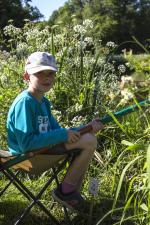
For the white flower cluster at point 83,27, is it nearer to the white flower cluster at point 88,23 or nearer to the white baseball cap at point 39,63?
the white flower cluster at point 88,23

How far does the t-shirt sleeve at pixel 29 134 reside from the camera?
3137 mm

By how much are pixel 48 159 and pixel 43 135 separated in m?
0.22

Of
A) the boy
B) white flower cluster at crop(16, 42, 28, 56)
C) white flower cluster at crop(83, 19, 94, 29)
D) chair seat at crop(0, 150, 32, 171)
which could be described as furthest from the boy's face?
white flower cluster at crop(83, 19, 94, 29)

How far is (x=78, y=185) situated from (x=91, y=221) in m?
0.30

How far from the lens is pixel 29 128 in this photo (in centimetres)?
315

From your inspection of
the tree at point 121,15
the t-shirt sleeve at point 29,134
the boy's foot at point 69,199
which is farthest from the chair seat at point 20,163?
the tree at point 121,15

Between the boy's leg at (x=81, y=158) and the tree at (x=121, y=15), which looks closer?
the boy's leg at (x=81, y=158)

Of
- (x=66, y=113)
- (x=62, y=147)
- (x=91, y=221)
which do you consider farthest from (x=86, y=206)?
(x=66, y=113)

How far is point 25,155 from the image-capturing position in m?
3.05

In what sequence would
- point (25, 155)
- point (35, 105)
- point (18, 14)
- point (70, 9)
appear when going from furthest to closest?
point (70, 9), point (18, 14), point (35, 105), point (25, 155)

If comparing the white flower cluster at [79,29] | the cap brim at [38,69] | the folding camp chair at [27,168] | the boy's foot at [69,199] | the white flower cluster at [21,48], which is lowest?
the boy's foot at [69,199]

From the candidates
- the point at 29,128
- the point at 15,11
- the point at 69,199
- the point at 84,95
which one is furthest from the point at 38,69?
the point at 15,11

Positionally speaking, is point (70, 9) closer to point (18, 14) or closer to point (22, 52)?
point (18, 14)

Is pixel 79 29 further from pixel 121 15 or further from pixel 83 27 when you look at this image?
pixel 121 15
